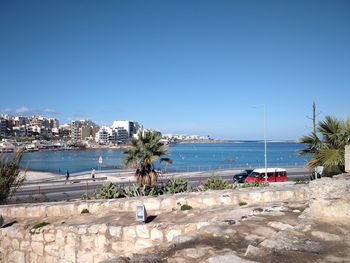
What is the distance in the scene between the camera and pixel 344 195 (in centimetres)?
566

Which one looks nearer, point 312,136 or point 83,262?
point 83,262

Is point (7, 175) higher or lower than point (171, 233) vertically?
higher

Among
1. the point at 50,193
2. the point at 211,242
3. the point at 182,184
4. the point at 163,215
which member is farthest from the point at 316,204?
the point at 50,193

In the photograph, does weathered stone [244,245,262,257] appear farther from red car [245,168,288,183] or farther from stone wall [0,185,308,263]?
red car [245,168,288,183]

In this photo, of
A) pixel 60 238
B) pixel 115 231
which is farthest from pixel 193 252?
pixel 60 238

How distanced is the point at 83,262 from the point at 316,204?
6.62 meters

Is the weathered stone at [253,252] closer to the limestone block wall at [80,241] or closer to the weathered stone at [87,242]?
the limestone block wall at [80,241]

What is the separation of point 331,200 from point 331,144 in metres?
7.33

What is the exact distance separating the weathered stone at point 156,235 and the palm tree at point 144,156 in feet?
29.0

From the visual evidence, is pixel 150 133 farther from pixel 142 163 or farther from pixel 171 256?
pixel 171 256

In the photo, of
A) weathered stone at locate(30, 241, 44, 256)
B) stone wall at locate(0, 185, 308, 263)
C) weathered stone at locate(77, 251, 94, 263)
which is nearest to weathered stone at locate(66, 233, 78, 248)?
stone wall at locate(0, 185, 308, 263)

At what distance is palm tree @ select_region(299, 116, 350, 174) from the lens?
11289mm

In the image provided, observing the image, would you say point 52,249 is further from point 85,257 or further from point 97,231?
point 97,231

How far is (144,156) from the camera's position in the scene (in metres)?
17.8
